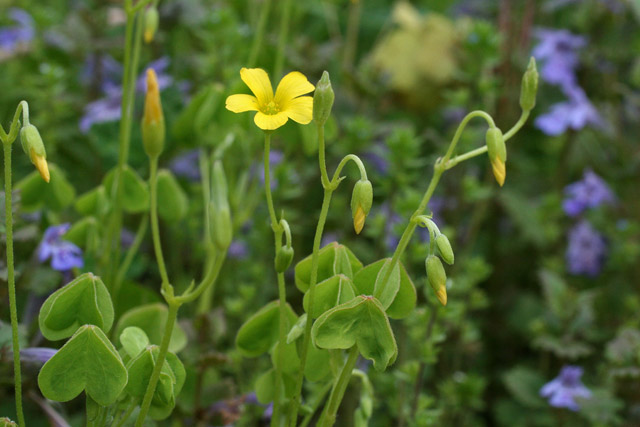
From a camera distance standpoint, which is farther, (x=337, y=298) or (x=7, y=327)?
(x=7, y=327)

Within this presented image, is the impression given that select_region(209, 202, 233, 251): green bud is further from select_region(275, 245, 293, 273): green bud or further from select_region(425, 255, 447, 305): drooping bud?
select_region(425, 255, 447, 305): drooping bud

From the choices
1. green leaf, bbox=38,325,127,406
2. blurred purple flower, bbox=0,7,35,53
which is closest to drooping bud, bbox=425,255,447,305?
green leaf, bbox=38,325,127,406

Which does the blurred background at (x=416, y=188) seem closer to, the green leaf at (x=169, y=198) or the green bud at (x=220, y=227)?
the green leaf at (x=169, y=198)

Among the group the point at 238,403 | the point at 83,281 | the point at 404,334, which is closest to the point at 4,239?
the point at 83,281

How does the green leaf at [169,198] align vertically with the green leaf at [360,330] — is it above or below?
below

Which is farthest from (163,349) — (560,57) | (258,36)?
(560,57)

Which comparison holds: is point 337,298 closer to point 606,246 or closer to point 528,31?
point 606,246

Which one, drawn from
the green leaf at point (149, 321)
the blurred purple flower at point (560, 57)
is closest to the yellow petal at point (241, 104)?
the green leaf at point (149, 321)
